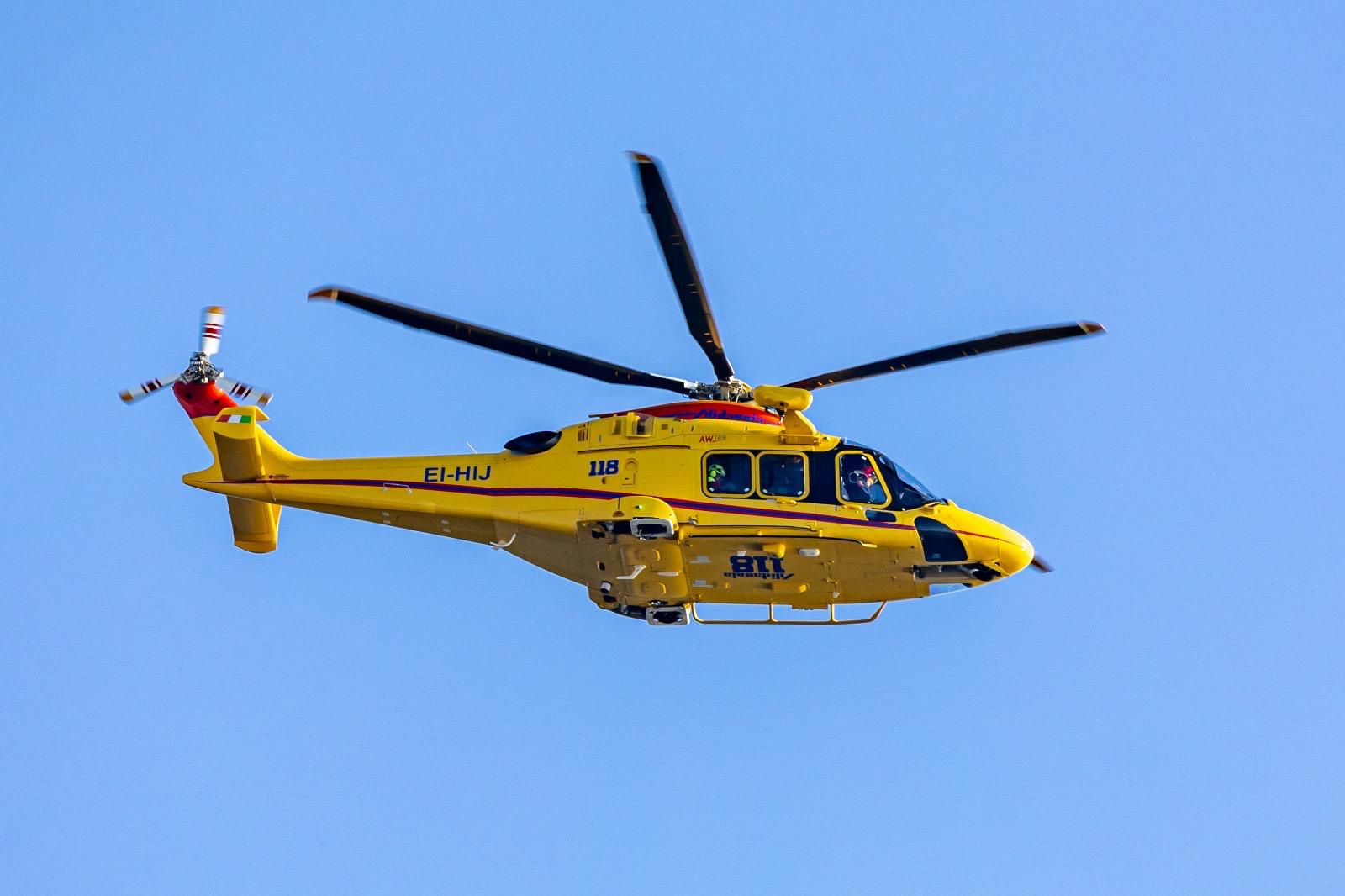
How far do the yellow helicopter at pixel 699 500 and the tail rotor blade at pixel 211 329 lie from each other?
2.74 m

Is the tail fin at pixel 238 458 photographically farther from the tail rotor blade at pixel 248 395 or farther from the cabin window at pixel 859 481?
the cabin window at pixel 859 481

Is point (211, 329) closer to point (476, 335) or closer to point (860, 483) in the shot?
point (476, 335)

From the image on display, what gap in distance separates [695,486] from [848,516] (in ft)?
6.02

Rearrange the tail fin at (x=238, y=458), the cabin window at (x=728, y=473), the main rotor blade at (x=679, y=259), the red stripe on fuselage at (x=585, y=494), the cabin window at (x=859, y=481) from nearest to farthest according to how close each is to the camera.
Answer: the main rotor blade at (x=679, y=259), the red stripe on fuselage at (x=585, y=494), the cabin window at (x=859, y=481), the cabin window at (x=728, y=473), the tail fin at (x=238, y=458)

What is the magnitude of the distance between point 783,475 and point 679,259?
2.97 meters

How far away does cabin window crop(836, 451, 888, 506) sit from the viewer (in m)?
18.2

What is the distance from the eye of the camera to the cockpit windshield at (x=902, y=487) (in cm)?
1823

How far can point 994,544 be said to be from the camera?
59.6ft

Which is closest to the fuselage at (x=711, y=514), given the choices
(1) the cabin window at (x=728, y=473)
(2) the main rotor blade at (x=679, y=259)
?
(1) the cabin window at (x=728, y=473)

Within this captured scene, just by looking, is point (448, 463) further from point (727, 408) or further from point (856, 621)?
point (856, 621)

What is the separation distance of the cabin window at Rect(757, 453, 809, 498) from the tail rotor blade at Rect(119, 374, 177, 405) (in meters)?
8.02

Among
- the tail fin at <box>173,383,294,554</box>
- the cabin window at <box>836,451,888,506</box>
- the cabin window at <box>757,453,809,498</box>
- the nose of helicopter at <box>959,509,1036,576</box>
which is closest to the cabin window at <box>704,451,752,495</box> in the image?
the cabin window at <box>757,453,809,498</box>

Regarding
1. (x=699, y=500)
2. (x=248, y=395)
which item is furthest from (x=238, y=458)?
(x=699, y=500)

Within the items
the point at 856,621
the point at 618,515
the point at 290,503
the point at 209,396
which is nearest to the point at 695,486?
the point at 618,515
